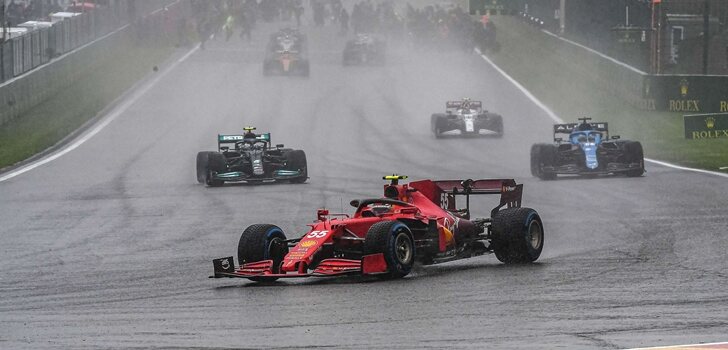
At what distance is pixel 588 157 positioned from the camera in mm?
33156

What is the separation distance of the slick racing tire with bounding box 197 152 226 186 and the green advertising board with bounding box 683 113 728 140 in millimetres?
13221

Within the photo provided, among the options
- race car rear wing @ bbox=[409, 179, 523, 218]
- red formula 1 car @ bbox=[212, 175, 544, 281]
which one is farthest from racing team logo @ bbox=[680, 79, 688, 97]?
red formula 1 car @ bbox=[212, 175, 544, 281]

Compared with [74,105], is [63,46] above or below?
above

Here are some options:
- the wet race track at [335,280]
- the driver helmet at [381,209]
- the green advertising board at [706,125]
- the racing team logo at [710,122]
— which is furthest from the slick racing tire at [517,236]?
the racing team logo at [710,122]

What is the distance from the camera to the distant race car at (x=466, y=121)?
47250 millimetres

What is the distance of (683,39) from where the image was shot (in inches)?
2987

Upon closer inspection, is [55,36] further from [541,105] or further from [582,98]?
[582,98]

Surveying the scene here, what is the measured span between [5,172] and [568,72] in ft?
123

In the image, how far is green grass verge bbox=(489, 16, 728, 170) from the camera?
138 feet

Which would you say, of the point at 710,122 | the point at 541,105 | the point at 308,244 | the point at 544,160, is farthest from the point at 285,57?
the point at 308,244

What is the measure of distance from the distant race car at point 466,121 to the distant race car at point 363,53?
2922 centimetres

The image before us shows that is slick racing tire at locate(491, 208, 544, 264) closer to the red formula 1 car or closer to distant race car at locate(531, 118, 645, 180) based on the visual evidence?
→ the red formula 1 car

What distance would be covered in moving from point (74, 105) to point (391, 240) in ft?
131

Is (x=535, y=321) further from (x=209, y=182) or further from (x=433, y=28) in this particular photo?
(x=433, y=28)
